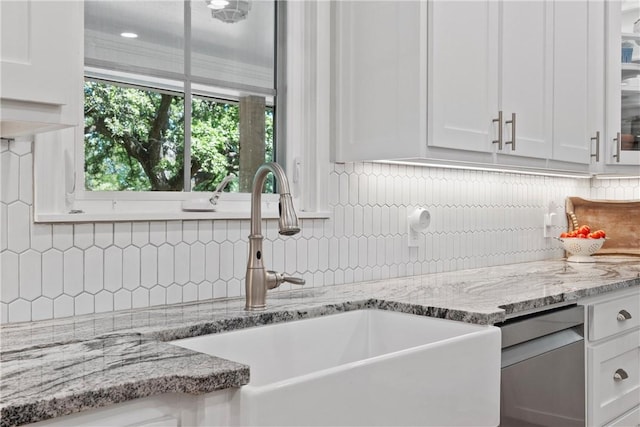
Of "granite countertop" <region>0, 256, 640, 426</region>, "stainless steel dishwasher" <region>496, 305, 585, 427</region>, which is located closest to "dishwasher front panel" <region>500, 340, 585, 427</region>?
"stainless steel dishwasher" <region>496, 305, 585, 427</region>

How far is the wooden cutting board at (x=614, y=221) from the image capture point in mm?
3303

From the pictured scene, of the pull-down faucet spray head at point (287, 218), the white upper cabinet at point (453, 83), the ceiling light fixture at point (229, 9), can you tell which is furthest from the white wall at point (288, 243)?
the ceiling light fixture at point (229, 9)

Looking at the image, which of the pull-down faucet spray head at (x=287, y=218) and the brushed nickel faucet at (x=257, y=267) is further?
→ the brushed nickel faucet at (x=257, y=267)

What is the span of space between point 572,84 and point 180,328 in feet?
7.01

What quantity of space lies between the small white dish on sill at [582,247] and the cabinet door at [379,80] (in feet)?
4.69

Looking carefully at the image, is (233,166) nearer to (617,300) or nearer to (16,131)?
(16,131)

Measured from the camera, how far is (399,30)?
2088 mm

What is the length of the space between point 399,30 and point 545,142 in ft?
2.91

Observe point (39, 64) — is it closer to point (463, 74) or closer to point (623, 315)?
point (463, 74)

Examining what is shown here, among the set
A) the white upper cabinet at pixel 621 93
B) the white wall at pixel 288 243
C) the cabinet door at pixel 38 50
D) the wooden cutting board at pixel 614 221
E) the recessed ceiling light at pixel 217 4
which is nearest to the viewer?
the cabinet door at pixel 38 50

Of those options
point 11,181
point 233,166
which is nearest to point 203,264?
point 233,166

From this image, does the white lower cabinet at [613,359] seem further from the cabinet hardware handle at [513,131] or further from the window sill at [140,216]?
the window sill at [140,216]

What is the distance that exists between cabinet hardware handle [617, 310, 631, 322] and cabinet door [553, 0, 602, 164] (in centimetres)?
69

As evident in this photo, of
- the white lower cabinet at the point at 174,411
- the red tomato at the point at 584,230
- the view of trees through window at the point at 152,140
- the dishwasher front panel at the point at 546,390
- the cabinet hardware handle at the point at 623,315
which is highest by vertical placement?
the view of trees through window at the point at 152,140
